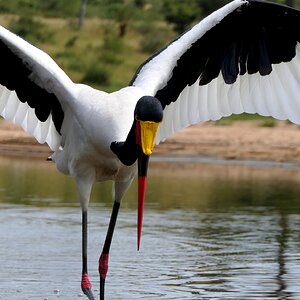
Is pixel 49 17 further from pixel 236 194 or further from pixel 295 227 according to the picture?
pixel 295 227

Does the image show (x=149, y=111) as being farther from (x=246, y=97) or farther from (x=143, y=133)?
(x=246, y=97)

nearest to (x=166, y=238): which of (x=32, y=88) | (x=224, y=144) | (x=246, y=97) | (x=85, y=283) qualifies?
(x=246, y=97)

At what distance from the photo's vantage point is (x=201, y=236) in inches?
480

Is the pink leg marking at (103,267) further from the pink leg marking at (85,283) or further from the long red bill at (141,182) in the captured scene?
the long red bill at (141,182)

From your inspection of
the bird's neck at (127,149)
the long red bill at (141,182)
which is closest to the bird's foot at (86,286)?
the bird's neck at (127,149)

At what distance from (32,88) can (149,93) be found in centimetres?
94

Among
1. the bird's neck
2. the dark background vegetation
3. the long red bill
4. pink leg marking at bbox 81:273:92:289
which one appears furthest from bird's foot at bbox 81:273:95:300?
the dark background vegetation

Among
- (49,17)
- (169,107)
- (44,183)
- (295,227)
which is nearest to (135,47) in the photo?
Answer: (49,17)

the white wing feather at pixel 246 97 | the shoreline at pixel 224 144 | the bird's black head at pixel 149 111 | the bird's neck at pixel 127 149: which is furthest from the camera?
the shoreline at pixel 224 144

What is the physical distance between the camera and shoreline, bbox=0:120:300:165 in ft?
70.6

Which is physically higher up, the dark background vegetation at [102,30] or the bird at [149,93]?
the dark background vegetation at [102,30]

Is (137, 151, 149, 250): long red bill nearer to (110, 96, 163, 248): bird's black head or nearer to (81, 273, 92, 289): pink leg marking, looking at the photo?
(110, 96, 163, 248): bird's black head

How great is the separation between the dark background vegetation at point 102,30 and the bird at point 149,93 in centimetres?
1975

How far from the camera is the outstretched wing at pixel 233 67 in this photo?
8.82 metres
